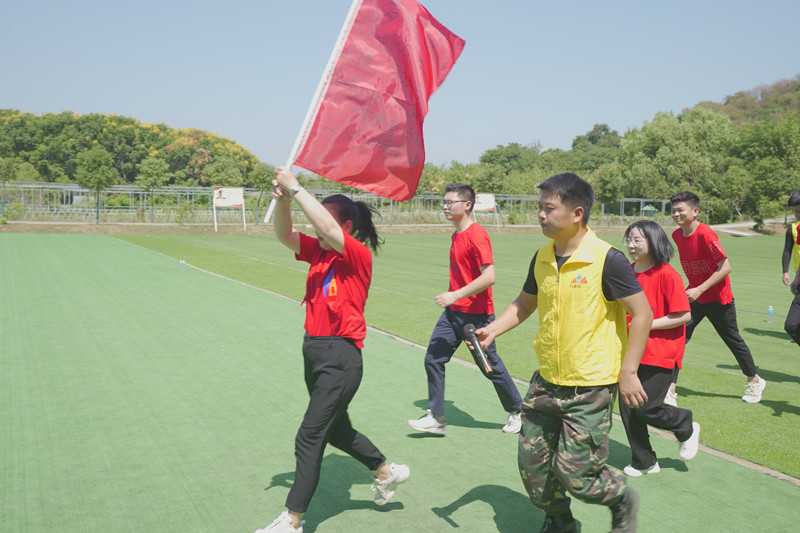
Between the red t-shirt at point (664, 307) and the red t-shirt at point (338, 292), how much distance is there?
223 cm

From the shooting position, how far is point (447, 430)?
Result: 533 cm

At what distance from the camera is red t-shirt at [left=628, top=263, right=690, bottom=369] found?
447cm

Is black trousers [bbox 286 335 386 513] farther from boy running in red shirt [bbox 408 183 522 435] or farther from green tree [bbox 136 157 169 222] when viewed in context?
green tree [bbox 136 157 169 222]

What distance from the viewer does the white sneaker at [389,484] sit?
379cm

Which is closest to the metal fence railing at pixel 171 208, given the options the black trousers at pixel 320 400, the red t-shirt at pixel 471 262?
the red t-shirt at pixel 471 262

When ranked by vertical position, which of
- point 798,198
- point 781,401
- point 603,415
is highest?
point 798,198

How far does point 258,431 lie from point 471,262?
2234 mm

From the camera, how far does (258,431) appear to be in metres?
5.16

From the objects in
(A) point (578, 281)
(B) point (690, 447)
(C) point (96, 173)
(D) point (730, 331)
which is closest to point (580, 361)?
(A) point (578, 281)

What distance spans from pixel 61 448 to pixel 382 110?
344cm

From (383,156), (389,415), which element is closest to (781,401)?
(389,415)

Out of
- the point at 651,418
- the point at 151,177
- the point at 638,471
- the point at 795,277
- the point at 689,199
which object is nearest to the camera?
the point at 651,418

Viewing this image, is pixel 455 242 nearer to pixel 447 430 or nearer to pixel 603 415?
pixel 447 430

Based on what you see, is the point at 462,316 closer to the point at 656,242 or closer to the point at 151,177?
the point at 656,242
